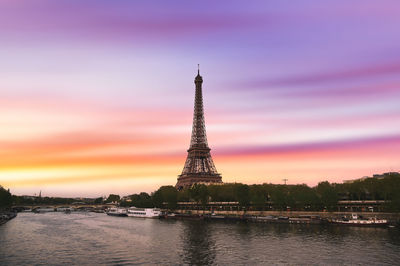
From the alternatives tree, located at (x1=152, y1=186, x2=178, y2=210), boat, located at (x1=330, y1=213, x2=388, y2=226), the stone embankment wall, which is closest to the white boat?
tree, located at (x1=152, y1=186, x2=178, y2=210)

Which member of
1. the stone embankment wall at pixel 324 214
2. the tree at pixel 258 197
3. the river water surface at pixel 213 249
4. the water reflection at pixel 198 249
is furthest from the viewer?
the tree at pixel 258 197

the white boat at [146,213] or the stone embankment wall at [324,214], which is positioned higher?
the stone embankment wall at [324,214]

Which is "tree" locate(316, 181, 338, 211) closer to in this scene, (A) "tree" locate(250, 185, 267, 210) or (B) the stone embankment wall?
(B) the stone embankment wall

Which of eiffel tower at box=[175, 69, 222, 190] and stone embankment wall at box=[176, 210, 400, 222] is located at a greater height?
eiffel tower at box=[175, 69, 222, 190]

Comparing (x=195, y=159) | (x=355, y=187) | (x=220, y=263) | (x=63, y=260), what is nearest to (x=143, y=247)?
(x=63, y=260)

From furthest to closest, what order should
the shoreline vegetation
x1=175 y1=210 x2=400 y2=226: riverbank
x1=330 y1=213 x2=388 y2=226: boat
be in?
1. the shoreline vegetation
2. x1=175 y1=210 x2=400 y2=226: riverbank
3. x1=330 y1=213 x2=388 y2=226: boat

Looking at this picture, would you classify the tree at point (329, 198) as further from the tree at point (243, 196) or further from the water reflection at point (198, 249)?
the water reflection at point (198, 249)

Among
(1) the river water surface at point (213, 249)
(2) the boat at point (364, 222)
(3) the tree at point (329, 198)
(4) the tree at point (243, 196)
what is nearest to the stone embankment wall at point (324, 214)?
(3) the tree at point (329, 198)

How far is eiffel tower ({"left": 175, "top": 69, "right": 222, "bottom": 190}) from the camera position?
150m

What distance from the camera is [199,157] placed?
15275 centimetres

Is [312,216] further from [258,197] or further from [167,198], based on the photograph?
[167,198]

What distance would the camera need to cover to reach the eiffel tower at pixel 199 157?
14962 cm

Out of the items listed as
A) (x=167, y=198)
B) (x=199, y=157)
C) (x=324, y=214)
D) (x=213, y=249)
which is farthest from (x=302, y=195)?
(x=199, y=157)

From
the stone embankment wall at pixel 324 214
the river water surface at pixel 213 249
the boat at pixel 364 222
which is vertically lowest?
the river water surface at pixel 213 249
